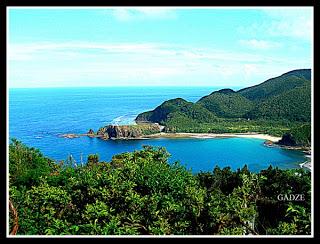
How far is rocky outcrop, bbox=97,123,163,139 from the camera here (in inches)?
265

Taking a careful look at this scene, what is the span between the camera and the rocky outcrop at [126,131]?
22.1 ft

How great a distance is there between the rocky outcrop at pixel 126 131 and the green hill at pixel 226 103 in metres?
4.65

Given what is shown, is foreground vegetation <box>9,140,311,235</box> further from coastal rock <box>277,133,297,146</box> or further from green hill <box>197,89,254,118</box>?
green hill <box>197,89,254,118</box>

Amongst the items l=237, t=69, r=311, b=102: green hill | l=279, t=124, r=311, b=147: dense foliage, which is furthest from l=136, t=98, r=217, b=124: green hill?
l=279, t=124, r=311, b=147: dense foliage

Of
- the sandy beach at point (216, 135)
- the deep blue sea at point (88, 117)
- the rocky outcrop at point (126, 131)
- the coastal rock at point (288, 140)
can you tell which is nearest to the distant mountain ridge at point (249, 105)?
the sandy beach at point (216, 135)

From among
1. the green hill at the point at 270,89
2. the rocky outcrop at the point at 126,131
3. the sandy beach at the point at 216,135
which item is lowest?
the sandy beach at the point at 216,135

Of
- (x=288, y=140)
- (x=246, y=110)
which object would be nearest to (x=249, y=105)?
(x=246, y=110)

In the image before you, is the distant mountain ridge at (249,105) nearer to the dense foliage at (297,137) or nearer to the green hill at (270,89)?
the green hill at (270,89)

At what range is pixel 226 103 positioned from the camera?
1410 cm

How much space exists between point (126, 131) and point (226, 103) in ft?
23.7

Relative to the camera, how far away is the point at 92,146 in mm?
6902

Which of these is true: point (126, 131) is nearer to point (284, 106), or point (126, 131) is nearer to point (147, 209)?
point (147, 209)

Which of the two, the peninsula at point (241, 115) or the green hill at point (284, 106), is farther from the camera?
the green hill at point (284, 106)
